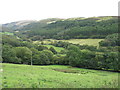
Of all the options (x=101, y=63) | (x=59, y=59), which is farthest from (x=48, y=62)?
(x=101, y=63)

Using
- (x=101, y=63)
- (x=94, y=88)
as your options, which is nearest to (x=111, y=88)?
(x=94, y=88)

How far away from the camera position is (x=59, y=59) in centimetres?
7350

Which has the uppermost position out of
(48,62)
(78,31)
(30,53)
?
(78,31)

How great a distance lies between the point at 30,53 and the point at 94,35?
380 feet

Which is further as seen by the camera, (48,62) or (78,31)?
(78,31)

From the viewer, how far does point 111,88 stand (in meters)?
22.8

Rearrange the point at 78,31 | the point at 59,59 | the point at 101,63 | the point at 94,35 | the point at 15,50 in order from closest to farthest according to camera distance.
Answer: the point at 101,63 < the point at 15,50 < the point at 59,59 < the point at 94,35 < the point at 78,31

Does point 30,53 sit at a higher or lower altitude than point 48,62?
higher

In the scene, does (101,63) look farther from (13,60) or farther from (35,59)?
(13,60)

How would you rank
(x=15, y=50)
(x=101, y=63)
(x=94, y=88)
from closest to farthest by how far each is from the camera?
(x=94, y=88), (x=101, y=63), (x=15, y=50)

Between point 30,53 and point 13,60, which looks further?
point 30,53

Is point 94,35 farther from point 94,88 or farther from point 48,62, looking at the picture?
point 94,88

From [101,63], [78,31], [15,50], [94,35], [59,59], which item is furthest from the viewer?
[78,31]

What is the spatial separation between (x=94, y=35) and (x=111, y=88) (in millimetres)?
151334
